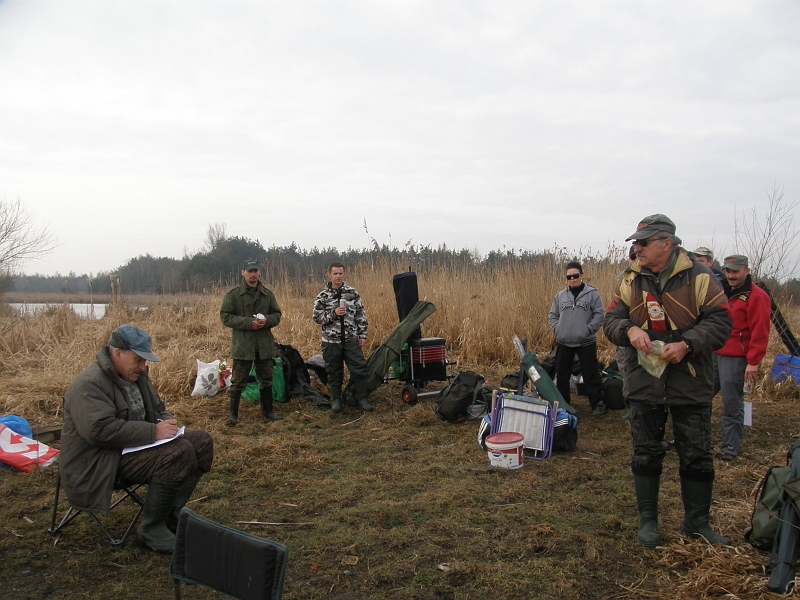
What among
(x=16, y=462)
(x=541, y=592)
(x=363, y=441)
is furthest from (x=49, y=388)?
(x=541, y=592)

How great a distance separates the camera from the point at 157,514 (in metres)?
3.49

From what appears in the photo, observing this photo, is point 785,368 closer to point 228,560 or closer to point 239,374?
point 239,374

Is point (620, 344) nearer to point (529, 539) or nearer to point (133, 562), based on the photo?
point (529, 539)

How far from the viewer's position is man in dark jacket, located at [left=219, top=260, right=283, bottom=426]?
6684 mm

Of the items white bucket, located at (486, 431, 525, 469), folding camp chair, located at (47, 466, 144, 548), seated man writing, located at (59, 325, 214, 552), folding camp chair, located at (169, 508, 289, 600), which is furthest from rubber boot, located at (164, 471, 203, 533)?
white bucket, located at (486, 431, 525, 469)

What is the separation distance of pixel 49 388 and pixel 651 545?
6742mm

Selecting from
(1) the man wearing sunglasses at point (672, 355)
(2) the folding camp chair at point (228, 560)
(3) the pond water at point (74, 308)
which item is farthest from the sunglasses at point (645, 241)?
(3) the pond water at point (74, 308)

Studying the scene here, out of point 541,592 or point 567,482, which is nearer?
point 541,592

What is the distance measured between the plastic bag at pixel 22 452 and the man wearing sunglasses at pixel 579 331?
5065 mm

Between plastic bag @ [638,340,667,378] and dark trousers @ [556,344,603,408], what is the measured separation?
3560 millimetres

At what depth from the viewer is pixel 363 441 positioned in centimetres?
606

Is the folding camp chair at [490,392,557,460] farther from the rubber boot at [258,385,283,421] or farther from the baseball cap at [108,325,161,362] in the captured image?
the baseball cap at [108,325,161,362]

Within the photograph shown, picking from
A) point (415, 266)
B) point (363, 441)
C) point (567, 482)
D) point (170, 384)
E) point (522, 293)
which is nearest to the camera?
point (567, 482)

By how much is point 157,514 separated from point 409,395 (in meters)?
4.38
